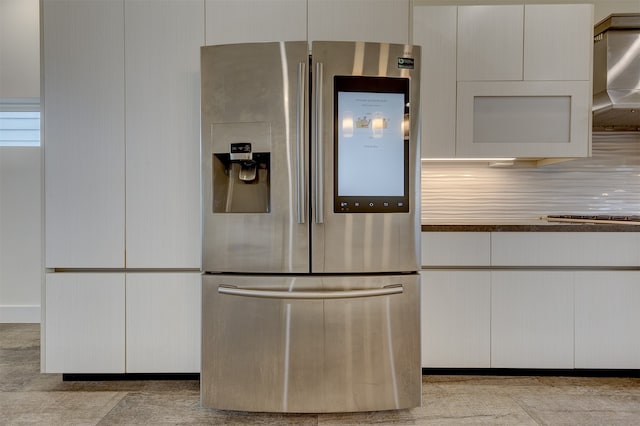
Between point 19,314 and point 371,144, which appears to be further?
point 19,314

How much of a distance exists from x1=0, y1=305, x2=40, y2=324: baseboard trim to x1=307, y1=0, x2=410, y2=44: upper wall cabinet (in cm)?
306

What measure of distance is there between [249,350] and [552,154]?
1.99 metres

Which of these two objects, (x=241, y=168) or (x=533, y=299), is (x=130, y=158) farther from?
(x=533, y=299)

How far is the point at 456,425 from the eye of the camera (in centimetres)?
170

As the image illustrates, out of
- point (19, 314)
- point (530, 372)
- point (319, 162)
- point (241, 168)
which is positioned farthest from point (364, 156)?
point (19, 314)

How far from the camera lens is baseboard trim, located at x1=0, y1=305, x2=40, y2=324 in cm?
318

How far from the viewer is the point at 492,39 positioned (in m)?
2.26

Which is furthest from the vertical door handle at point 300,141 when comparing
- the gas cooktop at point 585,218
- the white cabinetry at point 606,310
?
the gas cooktop at point 585,218

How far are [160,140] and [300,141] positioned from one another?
0.81 m

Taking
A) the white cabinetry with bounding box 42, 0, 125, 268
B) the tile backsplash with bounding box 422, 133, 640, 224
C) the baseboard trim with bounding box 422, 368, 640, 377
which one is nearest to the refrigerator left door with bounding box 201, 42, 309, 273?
the white cabinetry with bounding box 42, 0, 125, 268

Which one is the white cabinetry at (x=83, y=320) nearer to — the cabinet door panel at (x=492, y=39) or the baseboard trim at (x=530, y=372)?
the baseboard trim at (x=530, y=372)

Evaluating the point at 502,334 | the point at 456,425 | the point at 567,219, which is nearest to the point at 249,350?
the point at 456,425

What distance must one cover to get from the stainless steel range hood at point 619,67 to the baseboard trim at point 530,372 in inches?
58.6

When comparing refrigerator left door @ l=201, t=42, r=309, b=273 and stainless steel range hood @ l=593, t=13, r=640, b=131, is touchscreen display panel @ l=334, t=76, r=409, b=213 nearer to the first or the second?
refrigerator left door @ l=201, t=42, r=309, b=273
